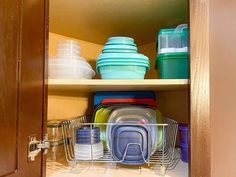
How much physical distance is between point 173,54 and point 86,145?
36 centimetres

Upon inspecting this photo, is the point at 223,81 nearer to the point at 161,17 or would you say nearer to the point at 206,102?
the point at 206,102

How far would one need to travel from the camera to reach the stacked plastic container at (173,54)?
0.61 metres

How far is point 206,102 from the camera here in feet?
1.65

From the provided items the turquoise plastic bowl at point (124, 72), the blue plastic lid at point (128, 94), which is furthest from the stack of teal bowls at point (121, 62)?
the blue plastic lid at point (128, 94)

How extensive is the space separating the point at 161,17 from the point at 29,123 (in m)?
0.56

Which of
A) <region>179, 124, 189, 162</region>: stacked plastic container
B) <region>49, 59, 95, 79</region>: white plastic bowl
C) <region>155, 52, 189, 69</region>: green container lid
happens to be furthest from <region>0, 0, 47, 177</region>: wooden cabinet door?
<region>179, 124, 189, 162</region>: stacked plastic container

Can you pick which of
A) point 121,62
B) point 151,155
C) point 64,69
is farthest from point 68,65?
point 151,155

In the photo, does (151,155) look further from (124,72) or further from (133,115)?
(124,72)

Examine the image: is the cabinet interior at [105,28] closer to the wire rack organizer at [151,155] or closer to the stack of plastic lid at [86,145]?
the wire rack organizer at [151,155]

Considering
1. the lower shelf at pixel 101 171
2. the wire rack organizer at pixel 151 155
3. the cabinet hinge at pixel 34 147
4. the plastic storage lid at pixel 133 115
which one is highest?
the plastic storage lid at pixel 133 115

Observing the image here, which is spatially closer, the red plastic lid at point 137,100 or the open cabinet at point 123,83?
the open cabinet at point 123,83

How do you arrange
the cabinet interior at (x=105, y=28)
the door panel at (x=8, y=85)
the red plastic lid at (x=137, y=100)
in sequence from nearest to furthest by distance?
the door panel at (x=8, y=85) < the cabinet interior at (x=105, y=28) < the red plastic lid at (x=137, y=100)

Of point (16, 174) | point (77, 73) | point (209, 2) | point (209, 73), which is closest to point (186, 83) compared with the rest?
point (209, 73)

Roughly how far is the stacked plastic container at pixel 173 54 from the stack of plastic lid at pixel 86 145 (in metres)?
0.27
